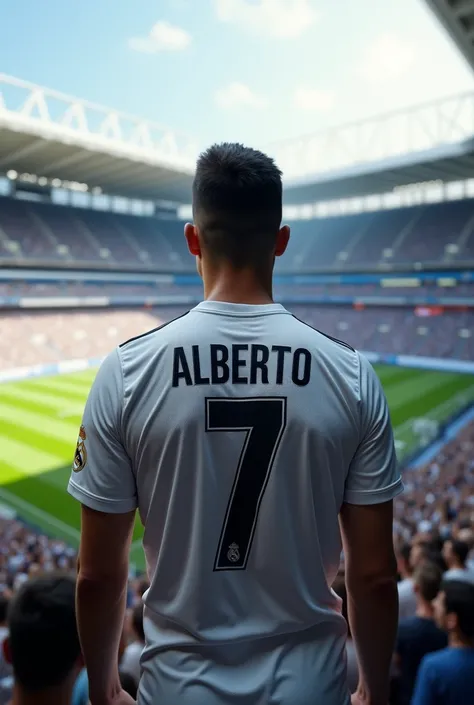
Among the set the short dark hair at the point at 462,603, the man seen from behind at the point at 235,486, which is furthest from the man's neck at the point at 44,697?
the short dark hair at the point at 462,603

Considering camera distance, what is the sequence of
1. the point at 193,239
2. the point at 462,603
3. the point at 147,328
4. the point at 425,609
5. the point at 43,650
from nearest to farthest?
the point at 193,239 → the point at 43,650 → the point at 462,603 → the point at 425,609 → the point at 147,328

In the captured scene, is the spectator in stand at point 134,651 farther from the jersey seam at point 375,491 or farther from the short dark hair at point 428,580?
the short dark hair at point 428,580

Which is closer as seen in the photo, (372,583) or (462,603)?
(372,583)

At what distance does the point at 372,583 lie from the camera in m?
1.42

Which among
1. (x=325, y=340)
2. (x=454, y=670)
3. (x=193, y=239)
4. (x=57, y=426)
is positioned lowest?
(x=57, y=426)

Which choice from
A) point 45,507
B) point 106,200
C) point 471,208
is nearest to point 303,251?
point 471,208

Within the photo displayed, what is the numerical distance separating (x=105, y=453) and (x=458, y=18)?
11.4 metres

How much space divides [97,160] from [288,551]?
31946mm

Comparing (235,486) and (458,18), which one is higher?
(458,18)

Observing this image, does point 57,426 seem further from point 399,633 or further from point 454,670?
point 454,670

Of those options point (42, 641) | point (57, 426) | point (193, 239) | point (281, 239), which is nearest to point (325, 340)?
point (281, 239)

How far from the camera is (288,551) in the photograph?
131 cm

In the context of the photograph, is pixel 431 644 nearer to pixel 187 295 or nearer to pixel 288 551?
pixel 288 551

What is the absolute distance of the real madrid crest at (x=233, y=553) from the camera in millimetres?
1309
